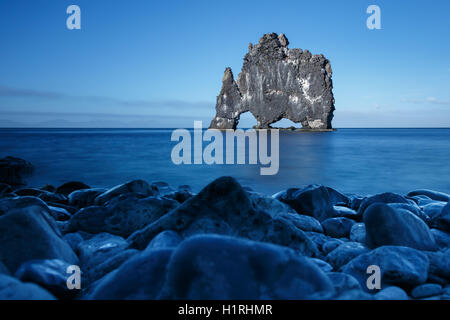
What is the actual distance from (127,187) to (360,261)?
2.93m

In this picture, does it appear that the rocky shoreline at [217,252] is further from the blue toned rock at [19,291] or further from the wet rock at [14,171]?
the wet rock at [14,171]

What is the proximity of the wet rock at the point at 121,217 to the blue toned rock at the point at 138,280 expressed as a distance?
51.9 inches

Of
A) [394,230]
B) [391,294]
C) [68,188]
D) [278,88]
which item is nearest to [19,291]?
[391,294]

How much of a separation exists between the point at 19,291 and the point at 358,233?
8.14ft

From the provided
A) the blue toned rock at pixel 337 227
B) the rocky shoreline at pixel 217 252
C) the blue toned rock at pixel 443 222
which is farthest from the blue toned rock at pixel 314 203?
the blue toned rock at pixel 443 222

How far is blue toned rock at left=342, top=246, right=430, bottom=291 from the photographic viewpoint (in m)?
1.72

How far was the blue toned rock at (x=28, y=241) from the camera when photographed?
5.84 feet

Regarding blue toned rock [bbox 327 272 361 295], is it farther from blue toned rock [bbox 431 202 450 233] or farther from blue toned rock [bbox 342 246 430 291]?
blue toned rock [bbox 431 202 450 233]

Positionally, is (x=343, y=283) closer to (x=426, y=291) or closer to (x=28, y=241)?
(x=426, y=291)

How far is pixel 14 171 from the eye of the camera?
8.05 meters

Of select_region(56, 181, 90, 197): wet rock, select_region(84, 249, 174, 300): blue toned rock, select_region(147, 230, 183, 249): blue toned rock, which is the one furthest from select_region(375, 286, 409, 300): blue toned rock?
select_region(56, 181, 90, 197): wet rock

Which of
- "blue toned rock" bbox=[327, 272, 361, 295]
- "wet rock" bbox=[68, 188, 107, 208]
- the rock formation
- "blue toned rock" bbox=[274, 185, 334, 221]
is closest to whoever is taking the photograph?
"blue toned rock" bbox=[327, 272, 361, 295]
